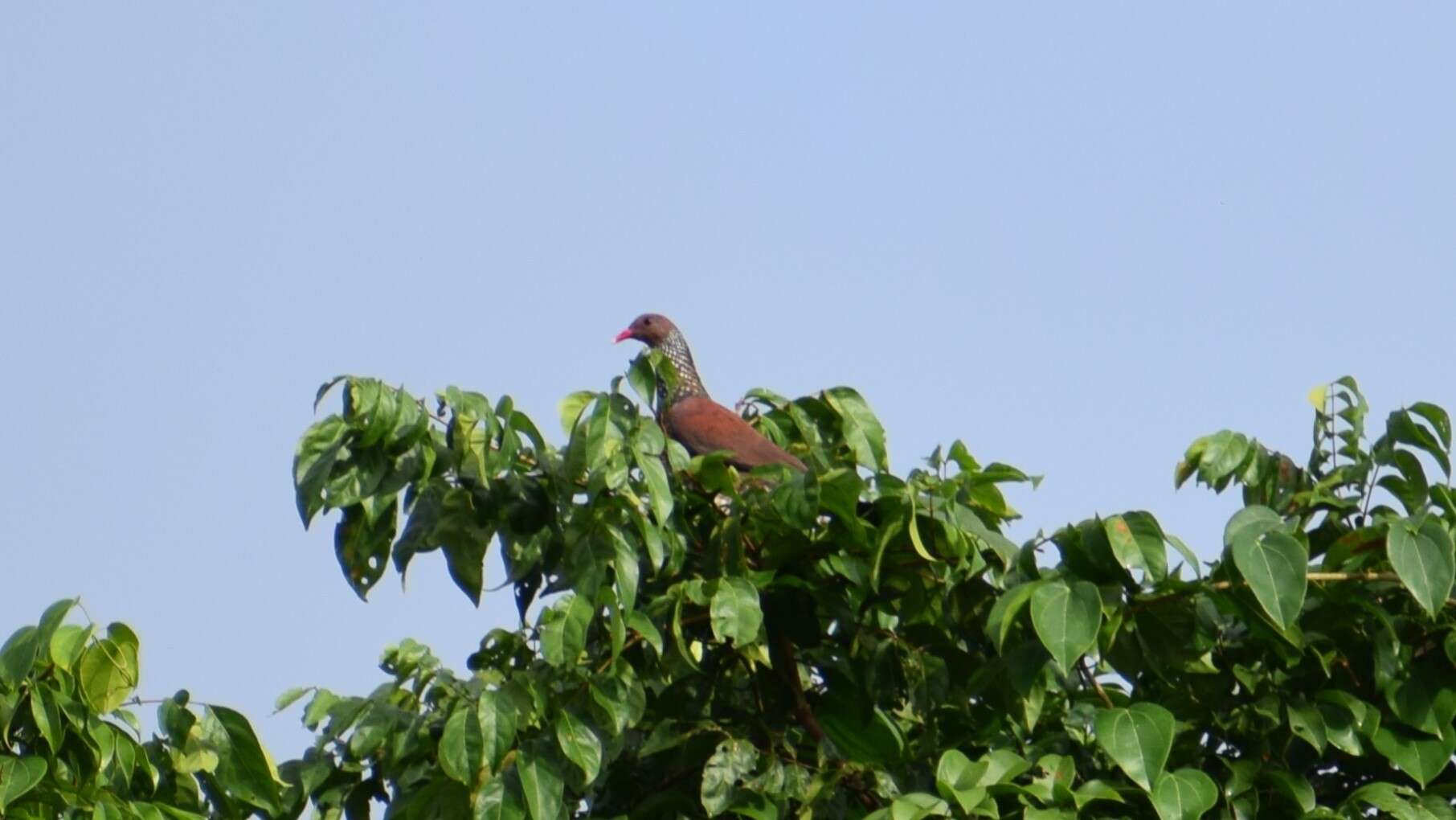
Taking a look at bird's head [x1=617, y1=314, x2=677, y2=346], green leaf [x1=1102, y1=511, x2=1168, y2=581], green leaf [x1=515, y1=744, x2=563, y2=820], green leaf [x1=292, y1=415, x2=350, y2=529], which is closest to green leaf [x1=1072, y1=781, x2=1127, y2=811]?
green leaf [x1=1102, y1=511, x2=1168, y2=581]

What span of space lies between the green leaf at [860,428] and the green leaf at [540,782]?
873 mm

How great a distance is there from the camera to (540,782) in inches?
110

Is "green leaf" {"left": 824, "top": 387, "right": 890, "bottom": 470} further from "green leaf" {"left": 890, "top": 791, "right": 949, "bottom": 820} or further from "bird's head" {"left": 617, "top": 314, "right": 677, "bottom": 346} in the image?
"bird's head" {"left": 617, "top": 314, "right": 677, "bottom": 346}

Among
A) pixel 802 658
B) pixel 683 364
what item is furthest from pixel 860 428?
pixel 683 364

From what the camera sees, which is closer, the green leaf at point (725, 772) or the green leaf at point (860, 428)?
the green leaf at point (725, 772)

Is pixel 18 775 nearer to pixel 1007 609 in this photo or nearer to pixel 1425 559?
pixel 1007 609

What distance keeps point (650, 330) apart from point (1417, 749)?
4178 mm

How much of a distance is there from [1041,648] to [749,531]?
1.98 feet

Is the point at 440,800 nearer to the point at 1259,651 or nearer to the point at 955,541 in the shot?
the point at 955,541

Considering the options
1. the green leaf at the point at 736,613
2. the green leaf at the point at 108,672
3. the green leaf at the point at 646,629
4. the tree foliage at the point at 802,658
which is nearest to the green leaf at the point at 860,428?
the tree foliage at the point at 802,658

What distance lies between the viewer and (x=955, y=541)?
2.91m

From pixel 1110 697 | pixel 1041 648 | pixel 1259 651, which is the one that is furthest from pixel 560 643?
pixel 1259 651

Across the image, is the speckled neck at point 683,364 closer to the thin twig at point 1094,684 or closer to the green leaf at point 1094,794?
the thin twig at point 1094,684

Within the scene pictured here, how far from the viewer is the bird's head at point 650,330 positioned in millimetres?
6652
